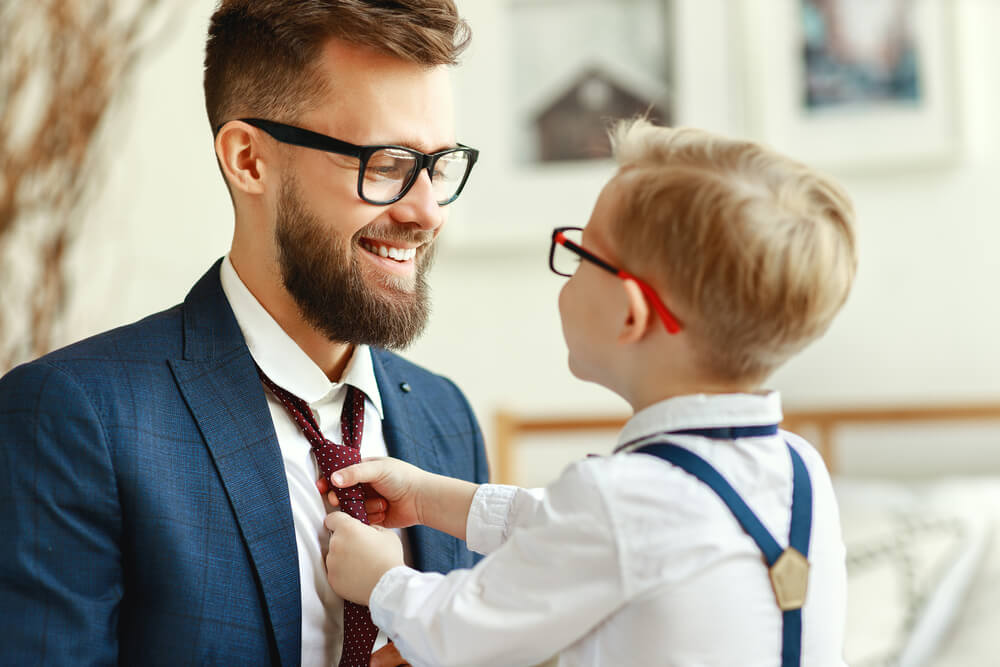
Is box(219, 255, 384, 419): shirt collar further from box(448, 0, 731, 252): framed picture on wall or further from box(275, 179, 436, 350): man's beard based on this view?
box(448, 0, 731, 252): framed picture on wall

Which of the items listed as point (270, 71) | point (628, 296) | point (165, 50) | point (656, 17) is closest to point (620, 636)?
point (628, 296)

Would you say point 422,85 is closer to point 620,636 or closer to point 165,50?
point 620,636

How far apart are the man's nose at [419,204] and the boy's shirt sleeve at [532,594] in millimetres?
462

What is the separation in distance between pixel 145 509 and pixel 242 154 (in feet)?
1.55

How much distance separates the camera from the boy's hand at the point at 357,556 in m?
1.10

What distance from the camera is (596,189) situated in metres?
2.88

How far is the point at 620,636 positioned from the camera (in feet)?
3.12

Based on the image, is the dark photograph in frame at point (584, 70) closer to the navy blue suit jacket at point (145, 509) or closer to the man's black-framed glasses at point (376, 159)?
the man's black-framed glasses at point (376, 159)

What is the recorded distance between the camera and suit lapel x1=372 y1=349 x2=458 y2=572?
1.36 metres

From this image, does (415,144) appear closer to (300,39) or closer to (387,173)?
(387,173)

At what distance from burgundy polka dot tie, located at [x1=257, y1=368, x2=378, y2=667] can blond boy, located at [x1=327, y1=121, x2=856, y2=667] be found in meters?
0.15

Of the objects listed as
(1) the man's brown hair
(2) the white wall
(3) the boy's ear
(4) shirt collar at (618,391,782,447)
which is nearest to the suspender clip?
(4) shirt collar at (618,391,782,447)

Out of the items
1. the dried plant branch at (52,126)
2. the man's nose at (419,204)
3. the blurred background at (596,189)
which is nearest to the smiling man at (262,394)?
the man's nose at (419,204)

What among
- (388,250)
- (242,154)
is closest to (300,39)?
(242,154)
